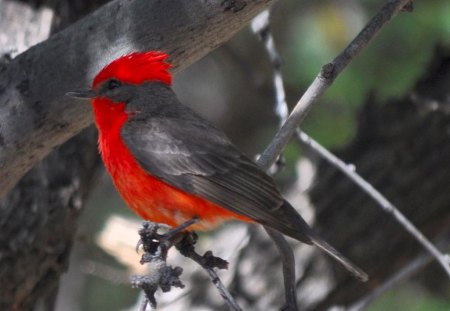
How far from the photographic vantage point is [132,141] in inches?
172

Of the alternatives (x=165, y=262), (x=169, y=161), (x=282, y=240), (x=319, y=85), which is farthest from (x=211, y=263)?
(x=169, y=161)

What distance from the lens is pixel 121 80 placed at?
4.57 metres

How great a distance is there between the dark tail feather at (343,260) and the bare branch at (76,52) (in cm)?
89

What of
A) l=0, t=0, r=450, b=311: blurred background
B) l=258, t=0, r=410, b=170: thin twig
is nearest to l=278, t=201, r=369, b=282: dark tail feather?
l=258, t=0, r=410, b=170: thin twig

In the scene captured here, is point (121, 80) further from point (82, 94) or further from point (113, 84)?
point (82, 94)

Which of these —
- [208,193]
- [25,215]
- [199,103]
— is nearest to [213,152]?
[208,193]

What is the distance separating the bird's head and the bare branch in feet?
0.23

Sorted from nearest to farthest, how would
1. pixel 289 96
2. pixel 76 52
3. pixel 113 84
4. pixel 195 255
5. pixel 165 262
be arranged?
pixel 165 262
pixel 195 255
pixel 76 52
pixel 113 84
pixel 289 96

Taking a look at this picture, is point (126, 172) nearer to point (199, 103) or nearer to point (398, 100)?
point (398, 100)

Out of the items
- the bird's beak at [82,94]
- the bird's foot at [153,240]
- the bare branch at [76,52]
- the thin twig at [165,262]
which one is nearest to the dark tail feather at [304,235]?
the thin twig at [165,262]

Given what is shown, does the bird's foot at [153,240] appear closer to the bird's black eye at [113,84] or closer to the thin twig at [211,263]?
the thin twig at [211,263]

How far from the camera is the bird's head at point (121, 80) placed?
13.9ft

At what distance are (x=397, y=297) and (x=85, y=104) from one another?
2952 millimetres

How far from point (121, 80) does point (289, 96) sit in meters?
2.69
